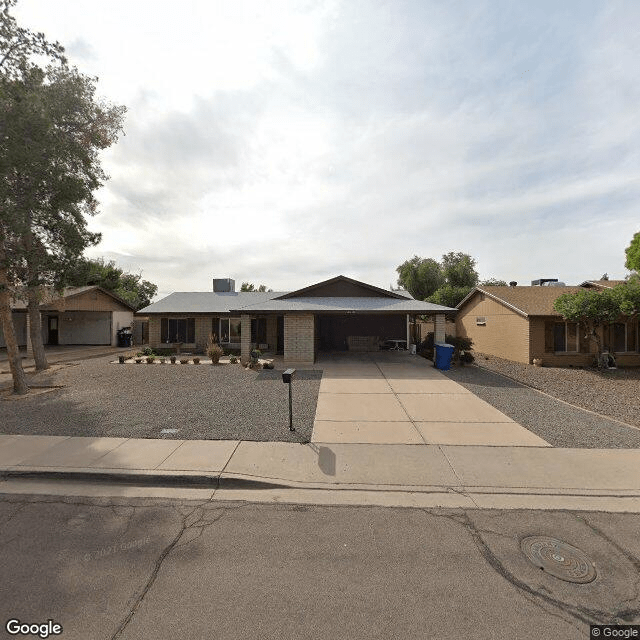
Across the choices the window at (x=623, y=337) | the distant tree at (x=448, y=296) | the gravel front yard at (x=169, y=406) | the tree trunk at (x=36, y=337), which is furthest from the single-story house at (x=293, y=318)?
the distant tree at (x=448, y=296)

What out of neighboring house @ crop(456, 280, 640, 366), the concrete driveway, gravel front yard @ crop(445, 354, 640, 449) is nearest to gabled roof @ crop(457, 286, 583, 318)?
neighboring house @ crop(456, 280, 640, 366)

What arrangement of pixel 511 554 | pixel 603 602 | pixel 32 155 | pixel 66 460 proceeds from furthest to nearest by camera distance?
pixel 32 155 → pixel 66 460 → pixel 511 554 → pixel 603 602

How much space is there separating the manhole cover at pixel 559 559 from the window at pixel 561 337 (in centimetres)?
1615

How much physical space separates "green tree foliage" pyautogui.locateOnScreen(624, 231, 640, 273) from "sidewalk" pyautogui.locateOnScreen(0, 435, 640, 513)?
15875 mm

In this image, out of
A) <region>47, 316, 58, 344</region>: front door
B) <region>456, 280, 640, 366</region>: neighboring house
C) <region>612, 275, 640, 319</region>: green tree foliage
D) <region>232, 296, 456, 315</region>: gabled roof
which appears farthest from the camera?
<region>47, 316, 58, 344</region>: front door

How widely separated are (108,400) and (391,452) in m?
8.24

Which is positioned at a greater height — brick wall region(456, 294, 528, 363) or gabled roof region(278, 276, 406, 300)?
gabled roof region(278, 276, 406, 300)

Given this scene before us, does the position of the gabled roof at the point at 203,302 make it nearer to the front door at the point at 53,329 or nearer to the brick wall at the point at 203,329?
the brick wall at the point at 203,329

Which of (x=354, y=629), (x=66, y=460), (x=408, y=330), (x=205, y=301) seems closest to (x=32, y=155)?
(x=66, y=460)

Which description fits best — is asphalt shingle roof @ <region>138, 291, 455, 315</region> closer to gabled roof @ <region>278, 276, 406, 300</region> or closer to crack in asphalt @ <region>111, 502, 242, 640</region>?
gabled roof @ <region>278, 276, 406, 300</region>

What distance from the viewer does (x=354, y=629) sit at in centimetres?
254

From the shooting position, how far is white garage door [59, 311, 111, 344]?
26.5 meters

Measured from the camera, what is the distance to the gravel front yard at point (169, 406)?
270 inches

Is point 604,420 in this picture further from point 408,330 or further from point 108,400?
point 408,330
